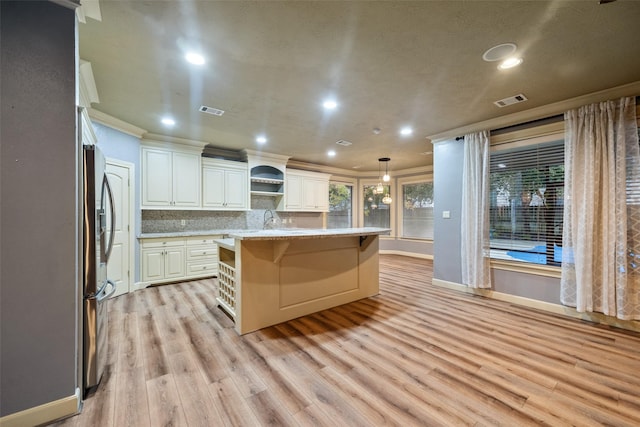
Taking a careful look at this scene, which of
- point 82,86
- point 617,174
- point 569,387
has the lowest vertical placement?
point 569,387

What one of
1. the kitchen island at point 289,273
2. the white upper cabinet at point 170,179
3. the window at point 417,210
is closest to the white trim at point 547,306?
the kitchen island at point 289,273

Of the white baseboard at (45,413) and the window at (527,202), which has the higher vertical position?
the window at (527,202)

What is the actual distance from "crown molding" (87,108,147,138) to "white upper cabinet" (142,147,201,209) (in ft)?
1.12

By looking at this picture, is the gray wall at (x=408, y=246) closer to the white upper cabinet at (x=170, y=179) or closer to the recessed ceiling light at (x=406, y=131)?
the recessed ceiling light at (x=406, y=131)

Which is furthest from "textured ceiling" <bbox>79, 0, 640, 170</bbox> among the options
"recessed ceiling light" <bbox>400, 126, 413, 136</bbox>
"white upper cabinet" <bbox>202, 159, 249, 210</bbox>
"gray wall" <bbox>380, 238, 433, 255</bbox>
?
"gray wall" <bbox>380, 238, 433, 255</bbox>

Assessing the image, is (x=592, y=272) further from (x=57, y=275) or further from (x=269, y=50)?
(x=57, y=275)

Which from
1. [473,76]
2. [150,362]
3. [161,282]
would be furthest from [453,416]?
[161,282]

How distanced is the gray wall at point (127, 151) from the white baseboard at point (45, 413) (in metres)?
2.92

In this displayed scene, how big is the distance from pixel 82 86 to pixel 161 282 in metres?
3.09

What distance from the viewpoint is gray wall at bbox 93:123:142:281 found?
367cm

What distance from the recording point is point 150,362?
2131 mm

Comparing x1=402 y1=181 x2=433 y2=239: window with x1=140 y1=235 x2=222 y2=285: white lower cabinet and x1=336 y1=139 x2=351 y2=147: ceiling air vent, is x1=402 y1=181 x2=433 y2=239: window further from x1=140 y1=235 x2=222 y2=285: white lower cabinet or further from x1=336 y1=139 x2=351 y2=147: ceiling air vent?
x1=140 y1=235 x2=222 y2=285: white lower cabinet

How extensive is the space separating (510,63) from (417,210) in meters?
5.49

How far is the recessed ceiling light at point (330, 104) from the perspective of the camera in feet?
10.2
